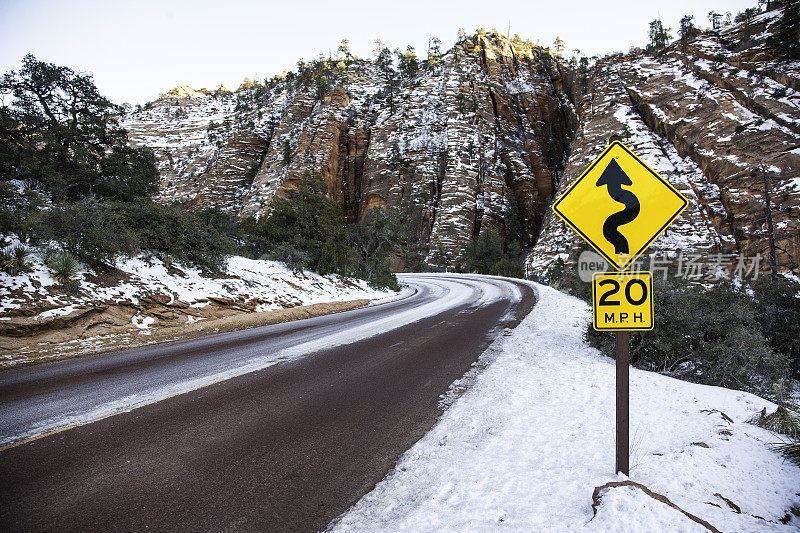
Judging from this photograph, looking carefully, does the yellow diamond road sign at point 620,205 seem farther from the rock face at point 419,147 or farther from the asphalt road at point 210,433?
the rock face at point 419,147

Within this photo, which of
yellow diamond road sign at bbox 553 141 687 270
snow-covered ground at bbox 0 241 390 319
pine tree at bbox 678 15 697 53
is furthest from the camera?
pine tree at bbox 678 15 697 53

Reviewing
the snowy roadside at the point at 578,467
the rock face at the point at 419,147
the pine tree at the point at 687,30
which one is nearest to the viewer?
the snowy roadside at the point at 578,467

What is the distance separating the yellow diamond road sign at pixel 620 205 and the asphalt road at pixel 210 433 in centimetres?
218

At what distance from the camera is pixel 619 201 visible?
2.34m

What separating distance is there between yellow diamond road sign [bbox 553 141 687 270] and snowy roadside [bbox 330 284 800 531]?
1382 mm

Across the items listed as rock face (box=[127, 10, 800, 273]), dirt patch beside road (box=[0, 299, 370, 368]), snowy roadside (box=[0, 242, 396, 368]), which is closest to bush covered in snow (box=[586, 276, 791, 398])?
dirt patch beside road (box=[0, 299, 370, 368])

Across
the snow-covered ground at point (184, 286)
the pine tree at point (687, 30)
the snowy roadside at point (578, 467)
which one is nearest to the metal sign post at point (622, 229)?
the snowy roadside at point (578, 467)

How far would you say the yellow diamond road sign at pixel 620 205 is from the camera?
88.8 inches

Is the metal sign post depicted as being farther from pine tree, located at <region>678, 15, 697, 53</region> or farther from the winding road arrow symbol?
pine tree, located at <region>678, 15, 697, 53</region>

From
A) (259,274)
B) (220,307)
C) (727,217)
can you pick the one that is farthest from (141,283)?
(727,217)

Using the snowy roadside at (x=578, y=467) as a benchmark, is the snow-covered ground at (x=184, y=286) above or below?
above

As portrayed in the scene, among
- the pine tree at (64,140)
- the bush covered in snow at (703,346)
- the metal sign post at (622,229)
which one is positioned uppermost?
the pine tree at (64,140)

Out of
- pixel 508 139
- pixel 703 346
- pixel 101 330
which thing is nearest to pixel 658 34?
pixel 508 139

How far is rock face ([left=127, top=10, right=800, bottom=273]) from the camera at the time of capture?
83.5 feet
